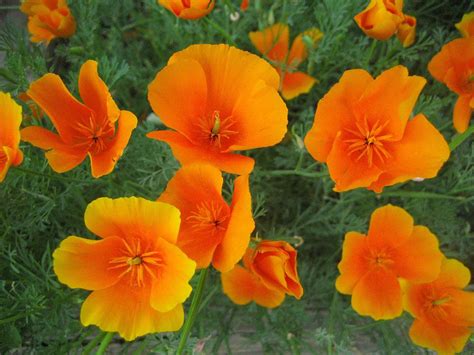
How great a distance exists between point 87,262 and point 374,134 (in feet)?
1.73

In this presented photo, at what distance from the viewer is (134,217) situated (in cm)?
75

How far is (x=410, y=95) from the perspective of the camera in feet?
2.73

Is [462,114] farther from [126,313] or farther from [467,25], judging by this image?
[126,313]

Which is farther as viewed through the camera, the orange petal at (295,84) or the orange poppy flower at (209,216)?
the orange petal at (295,84)

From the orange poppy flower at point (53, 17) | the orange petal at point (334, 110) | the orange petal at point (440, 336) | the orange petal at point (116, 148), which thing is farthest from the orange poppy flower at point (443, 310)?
the orange poppy flower at point (53, 17)

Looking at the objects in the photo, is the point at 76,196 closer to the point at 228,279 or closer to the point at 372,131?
the point at 228,279

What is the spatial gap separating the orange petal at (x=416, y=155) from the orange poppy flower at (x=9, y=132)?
1.85ft

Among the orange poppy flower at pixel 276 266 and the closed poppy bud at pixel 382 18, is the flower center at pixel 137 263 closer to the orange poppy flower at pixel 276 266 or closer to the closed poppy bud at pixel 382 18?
the orange poppy flower at pixel 276 266

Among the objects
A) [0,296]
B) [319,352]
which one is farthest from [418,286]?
[0,296]

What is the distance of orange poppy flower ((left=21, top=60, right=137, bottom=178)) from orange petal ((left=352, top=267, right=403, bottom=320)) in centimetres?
55

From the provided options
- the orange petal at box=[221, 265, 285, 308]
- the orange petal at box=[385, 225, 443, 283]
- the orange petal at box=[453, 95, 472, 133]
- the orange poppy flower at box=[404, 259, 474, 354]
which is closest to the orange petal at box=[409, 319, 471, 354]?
the orange poppy flower at box=[404, 259, 474, 354]

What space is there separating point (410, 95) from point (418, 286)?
45 cm

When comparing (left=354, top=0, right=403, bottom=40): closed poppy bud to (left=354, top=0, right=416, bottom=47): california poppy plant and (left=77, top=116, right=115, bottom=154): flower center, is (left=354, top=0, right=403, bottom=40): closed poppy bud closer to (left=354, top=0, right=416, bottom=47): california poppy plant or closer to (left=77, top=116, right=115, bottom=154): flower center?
(left=354, top=0, right=416, bottom=47): california poppy plant

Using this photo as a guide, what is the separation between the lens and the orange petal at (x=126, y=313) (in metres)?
0.76
